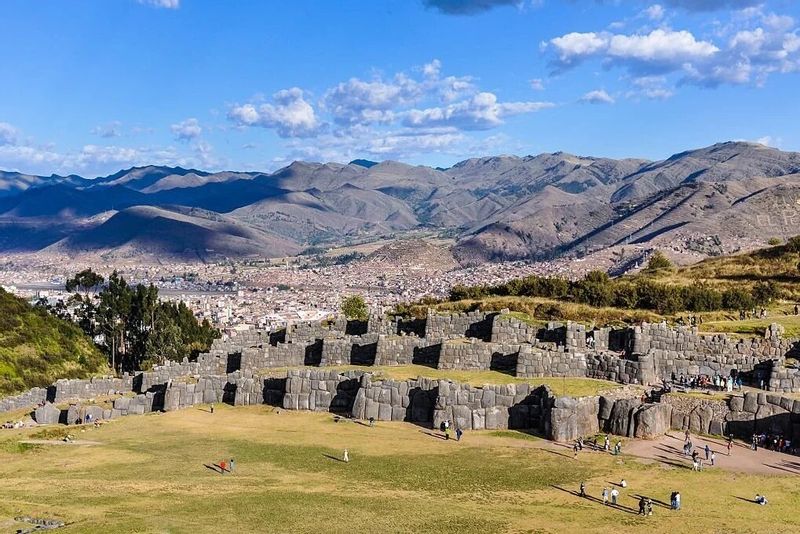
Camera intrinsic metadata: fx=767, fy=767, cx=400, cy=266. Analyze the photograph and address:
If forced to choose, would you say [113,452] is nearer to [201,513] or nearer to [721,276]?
[201,513]

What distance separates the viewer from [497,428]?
118 feet

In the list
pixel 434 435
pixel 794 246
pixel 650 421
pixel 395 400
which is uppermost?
pixel 794 246

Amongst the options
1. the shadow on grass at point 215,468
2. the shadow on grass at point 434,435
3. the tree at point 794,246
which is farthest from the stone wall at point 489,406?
the tree at point 794,246

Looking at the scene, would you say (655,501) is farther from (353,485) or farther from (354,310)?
(354,310)

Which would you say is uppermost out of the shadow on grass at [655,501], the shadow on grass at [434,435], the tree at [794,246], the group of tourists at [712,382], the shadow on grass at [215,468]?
the tree at [794,246]

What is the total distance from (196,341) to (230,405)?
32.1 metres

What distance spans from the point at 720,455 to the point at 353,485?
49.2 ft

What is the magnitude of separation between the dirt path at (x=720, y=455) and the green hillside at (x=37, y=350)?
144 feet

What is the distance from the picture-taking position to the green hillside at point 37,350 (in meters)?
58.7

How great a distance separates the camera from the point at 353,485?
2853 centimetres

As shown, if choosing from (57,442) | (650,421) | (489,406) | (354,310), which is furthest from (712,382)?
(354,310)

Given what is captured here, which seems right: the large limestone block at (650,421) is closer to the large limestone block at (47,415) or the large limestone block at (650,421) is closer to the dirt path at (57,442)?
the dirt path at (57,442)

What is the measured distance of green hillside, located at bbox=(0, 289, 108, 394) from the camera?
58688 millimetres

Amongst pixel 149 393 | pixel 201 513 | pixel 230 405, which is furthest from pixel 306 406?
pixel 201 513
